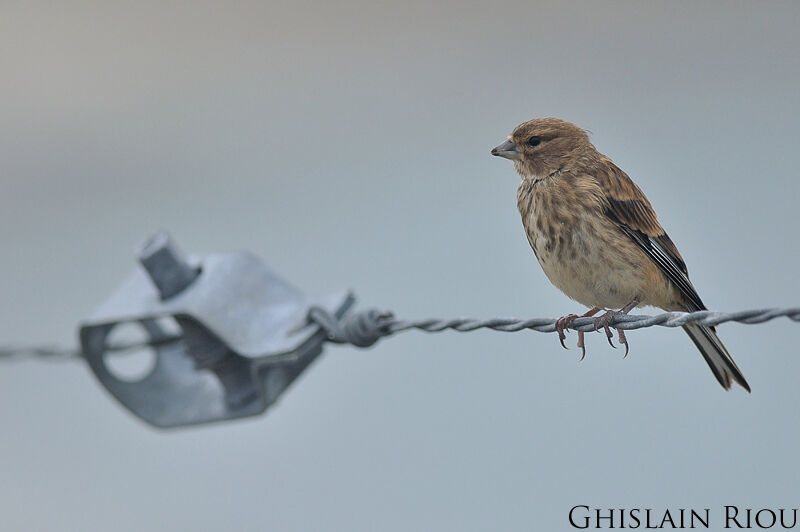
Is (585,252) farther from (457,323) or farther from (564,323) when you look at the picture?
(457,323)

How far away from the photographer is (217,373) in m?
3.61

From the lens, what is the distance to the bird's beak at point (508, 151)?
428 cm

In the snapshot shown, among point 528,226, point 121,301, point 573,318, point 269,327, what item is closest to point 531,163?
point 528,226

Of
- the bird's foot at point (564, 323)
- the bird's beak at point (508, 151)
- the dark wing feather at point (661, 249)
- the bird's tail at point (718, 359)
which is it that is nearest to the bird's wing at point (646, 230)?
the dark wing feather at point (661, 249)

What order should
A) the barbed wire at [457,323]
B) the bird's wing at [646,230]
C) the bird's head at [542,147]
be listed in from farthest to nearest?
the bird's head at [542,147]
the bird's wing at [646,230]
the barbed wire at [457,323]

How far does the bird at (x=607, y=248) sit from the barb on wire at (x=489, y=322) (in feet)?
1.72

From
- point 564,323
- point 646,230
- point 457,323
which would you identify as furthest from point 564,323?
point 646,230

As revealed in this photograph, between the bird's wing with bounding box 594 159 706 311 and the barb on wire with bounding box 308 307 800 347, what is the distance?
2.14ft

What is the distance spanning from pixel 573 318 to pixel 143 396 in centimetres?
149

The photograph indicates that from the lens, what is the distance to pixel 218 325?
3451 millimetres

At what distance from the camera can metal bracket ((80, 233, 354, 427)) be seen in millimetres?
3469

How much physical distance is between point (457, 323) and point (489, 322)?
0.39ft

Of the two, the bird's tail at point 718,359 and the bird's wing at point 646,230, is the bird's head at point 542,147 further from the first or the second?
the bird's tail at point 718,359

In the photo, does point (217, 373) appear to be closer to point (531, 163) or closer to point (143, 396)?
point (143, 396)
